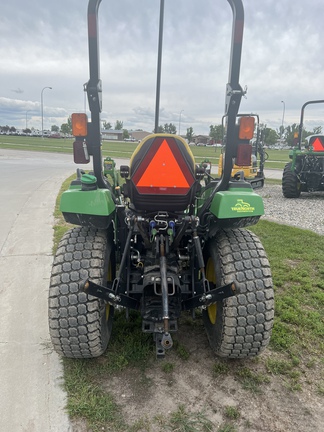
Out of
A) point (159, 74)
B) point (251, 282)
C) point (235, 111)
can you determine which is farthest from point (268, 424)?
point (159, 74)

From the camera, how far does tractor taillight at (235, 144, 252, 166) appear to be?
266cm

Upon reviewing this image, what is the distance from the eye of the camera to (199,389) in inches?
100

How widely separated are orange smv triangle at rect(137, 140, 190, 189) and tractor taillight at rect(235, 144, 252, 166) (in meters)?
0.49

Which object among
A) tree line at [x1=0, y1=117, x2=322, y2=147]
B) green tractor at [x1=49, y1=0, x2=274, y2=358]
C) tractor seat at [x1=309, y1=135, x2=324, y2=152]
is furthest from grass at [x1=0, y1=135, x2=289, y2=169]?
green tractor at [x1=49, y1=0, x2=274, y2=358]

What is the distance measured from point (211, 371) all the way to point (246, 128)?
1890mm

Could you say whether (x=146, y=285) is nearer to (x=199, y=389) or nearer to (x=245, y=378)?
(x=199, y=389)

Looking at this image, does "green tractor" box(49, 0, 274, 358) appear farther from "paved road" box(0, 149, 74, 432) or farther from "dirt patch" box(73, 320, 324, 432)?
"paved road" box(0, 149, 74, 432)

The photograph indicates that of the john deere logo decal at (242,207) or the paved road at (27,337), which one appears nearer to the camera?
the paved road at (27,337)

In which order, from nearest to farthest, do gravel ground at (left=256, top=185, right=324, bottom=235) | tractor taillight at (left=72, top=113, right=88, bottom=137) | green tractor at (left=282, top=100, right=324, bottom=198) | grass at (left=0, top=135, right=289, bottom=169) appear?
tractor taillight at (left=72, top=113, right=88, bottom=137)
gravel ground at (left=256, top=185, right=324, bottom=235)
green tractor at (left=282, top=100, right=324, bottom=198)
grass at (left=0, top=135, right=289, bottom=169)

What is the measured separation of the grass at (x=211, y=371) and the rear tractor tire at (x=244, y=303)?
255 millimetres

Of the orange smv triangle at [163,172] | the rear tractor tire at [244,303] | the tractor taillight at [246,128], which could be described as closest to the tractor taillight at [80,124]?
the orange smv triangle at [163,172]

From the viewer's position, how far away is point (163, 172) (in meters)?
2.49

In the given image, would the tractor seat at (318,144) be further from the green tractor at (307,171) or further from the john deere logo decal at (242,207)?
the john deere logo decal at (242,207)

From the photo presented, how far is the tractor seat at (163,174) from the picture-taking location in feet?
8.09
